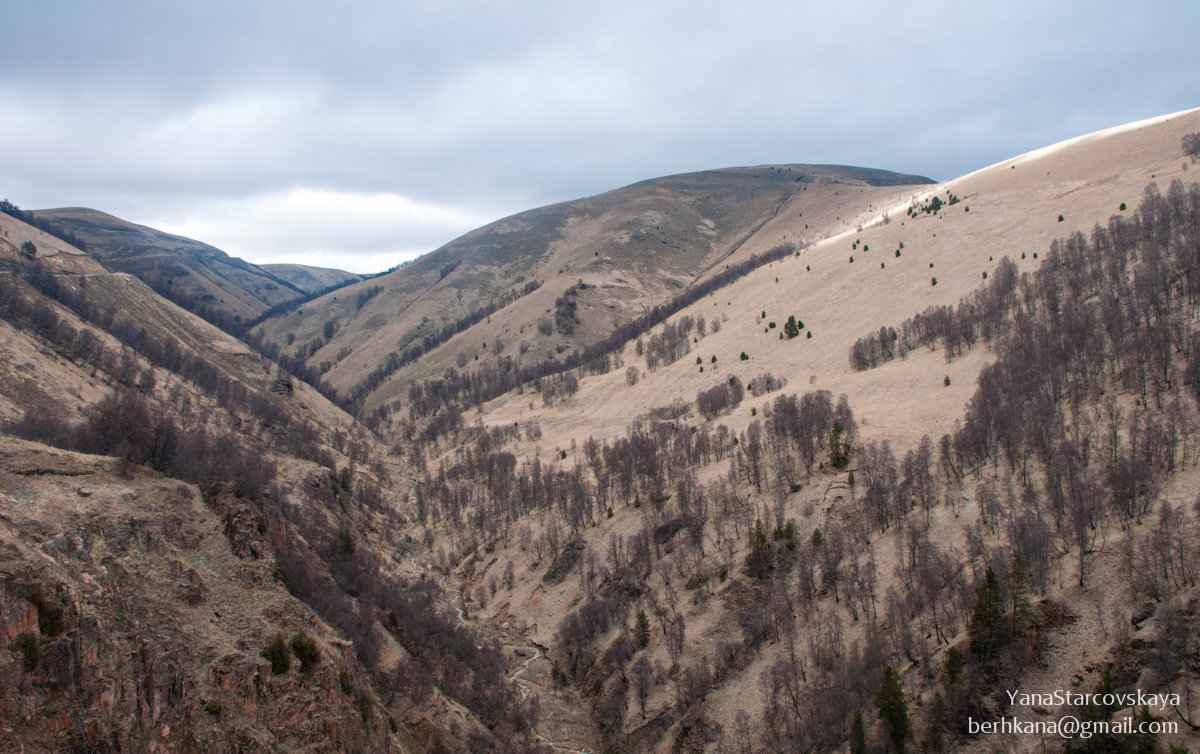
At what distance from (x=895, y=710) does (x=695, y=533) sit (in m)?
31.9

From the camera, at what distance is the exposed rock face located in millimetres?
23797

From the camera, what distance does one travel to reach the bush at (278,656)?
3038cm

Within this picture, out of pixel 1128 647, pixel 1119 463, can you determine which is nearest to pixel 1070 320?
pixel 1119 463

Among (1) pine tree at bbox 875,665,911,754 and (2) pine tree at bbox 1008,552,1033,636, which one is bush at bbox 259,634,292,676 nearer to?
(1) pine tree at bbox 875,665,911,754

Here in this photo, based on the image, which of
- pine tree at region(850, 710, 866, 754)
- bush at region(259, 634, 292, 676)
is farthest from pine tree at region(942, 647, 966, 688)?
bush at region(259, 634, 292, 676)

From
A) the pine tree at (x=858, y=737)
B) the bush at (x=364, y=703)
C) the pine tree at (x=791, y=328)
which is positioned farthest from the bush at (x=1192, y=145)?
the bush at (x=364, y=703)

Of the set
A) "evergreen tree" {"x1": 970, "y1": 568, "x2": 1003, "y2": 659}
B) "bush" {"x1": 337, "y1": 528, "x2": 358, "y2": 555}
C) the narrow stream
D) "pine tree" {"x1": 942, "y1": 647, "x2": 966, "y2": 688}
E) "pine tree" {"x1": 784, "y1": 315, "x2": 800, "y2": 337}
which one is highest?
"pine tree" {"x1": 784, "y1": 315, "x2": 800, "y2": 337}

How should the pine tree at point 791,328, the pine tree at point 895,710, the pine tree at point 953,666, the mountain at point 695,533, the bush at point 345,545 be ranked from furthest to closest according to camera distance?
the pine tree at point 791,328, the bush at point 345,545, the pine tree at point 953,666, the pine tree at point 895,710, the mountain at point 695,533

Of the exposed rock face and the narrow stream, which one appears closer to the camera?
the exposed rock face

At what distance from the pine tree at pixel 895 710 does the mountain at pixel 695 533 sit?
17cm

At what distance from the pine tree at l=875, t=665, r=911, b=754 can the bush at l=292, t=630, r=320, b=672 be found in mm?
33139

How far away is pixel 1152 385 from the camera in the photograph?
57.2 metres

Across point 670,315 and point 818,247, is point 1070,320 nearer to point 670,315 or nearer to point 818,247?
point 818,247

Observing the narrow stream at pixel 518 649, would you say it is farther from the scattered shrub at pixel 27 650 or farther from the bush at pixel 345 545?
the scattered shrub at pixel 27 650
